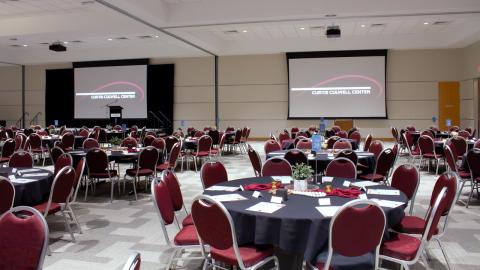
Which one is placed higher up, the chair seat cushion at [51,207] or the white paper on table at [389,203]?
the white paper on table at [389,203]

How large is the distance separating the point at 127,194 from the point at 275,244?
4947 mm

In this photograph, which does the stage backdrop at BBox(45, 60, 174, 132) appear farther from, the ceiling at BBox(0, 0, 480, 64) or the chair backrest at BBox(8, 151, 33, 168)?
the chair backrest at BBox(8, 151, 33, 168)

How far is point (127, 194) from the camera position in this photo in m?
7.29

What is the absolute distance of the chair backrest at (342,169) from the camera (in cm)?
509

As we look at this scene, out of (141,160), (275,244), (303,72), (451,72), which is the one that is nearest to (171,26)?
(141,160)

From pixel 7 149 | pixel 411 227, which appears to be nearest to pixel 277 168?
pixel 411 227

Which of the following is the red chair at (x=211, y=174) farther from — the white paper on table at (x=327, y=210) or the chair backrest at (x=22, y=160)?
the chair backrest at (x=22, y=160)

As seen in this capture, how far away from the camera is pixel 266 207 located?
10.3 ft

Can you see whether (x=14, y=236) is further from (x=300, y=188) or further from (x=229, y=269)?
(x=300, y=188)

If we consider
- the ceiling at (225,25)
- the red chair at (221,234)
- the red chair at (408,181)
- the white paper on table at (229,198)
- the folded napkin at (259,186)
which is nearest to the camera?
the red chair at (221,234)

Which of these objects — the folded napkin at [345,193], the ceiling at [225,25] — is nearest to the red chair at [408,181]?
the folded napkin at [345,193]

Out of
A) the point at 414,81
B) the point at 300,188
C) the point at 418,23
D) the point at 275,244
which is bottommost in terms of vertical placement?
the point at 275,244

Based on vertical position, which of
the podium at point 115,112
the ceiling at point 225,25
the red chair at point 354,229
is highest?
the ceiling at point 225,25

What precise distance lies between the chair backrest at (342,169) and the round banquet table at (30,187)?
3320 mm
